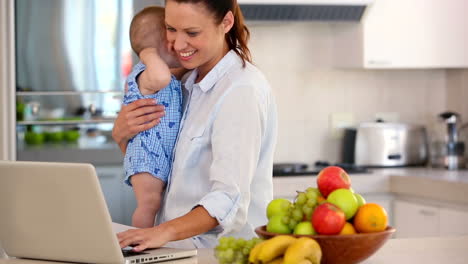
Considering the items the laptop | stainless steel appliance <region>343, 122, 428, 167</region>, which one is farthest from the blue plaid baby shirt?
stainless steel appliance <region>343, 122, 428, 167</region>

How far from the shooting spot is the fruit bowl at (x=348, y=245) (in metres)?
1.55

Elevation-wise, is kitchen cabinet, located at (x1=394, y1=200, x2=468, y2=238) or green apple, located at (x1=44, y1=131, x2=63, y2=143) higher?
green apple, located at (x1=44, y1=131, x2=63, y2=143)

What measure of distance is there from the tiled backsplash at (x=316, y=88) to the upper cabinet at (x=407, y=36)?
17 cm

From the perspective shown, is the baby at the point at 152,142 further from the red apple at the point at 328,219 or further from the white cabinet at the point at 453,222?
the white cabinet at the point at 453,222

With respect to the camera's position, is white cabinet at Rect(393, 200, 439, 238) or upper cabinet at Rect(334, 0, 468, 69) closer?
white cabinet at Rect(393, 200, 439, 238)

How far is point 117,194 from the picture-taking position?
404 cm

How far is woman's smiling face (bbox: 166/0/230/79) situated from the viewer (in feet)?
6.75

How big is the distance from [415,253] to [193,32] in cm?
74

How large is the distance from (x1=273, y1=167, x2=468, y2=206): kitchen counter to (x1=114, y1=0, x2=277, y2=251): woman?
5.82 ft

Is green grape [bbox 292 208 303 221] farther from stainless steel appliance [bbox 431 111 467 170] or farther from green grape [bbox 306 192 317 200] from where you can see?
stainless steel appliance [bbox 431 111 467 170]

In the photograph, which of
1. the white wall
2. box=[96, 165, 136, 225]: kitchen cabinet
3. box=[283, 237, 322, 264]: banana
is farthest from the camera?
box=[96, 165, 136, 225]: kitchen cabinet

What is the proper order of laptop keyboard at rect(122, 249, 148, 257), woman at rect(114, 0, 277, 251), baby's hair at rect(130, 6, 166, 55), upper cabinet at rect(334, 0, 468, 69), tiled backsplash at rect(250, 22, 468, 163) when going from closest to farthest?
laptop keyboard at rect(122, 249, 148, 257) < woman at rect(114, 0, 277, 251) < baby's hair at rect(130, 6, 166, 55) < upper cabinet at rect(334, 0, 468, 69) < tiled backsplash at rect(250, 22, 468, 163)

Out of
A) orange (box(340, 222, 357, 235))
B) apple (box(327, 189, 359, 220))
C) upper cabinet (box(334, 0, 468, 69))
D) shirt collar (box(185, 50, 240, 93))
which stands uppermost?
upper cabinet (box(334, 0, 468, 69))

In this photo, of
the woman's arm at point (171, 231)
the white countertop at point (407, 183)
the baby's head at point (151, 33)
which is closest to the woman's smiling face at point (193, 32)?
the baby's head at point (151, 33)
